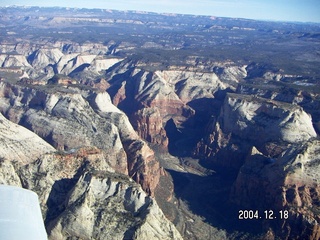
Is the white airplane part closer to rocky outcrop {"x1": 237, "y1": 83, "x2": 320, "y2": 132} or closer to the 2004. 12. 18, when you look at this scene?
the 2004. 12. 18

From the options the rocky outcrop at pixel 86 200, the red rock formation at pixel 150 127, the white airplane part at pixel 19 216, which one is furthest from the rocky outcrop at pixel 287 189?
the white airplane part at pixel 19 216

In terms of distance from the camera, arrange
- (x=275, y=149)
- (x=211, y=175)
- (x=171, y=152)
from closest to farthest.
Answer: (x=275, y=149) < (x=211, y=175) < (x=171, y=152)

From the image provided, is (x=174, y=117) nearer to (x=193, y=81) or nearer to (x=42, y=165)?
(x=193, y=81)

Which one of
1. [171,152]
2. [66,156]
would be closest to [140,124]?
[171,152]

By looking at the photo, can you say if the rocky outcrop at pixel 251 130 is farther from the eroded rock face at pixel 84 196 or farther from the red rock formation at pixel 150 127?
the eroded rock face at pixel 84 196

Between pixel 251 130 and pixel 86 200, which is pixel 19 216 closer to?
pixel 86 200

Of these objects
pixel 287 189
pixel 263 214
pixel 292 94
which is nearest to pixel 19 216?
pixel 263 214
